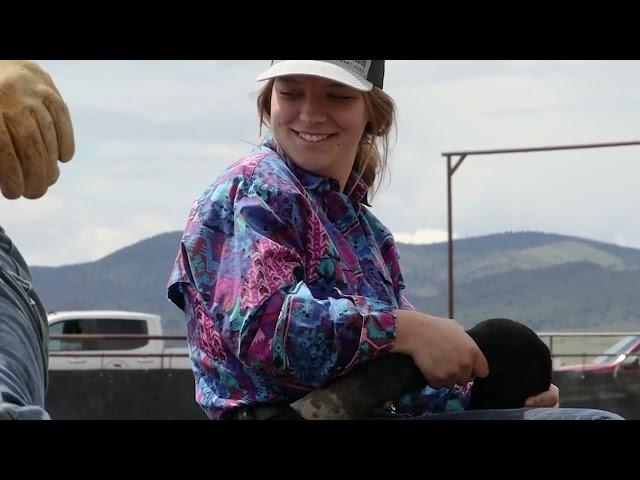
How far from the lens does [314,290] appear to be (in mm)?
2098

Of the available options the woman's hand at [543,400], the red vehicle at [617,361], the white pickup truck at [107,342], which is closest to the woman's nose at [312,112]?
the woman's hand at [543,400]

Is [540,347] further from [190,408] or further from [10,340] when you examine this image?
[190,408]

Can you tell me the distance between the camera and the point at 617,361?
50.9ft

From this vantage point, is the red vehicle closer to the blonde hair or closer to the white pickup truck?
the white pickup truck

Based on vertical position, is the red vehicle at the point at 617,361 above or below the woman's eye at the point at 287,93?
below

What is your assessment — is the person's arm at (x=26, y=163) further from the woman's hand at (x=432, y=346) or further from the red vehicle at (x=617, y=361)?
the red vehicle at (x=617, y=361)

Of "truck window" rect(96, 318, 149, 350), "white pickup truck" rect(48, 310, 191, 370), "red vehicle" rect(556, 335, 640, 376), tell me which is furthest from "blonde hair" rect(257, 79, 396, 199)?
"truck window" rect(96, 318, 149, 350)

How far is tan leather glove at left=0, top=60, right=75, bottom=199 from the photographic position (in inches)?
61.0

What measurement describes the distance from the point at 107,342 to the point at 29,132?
61.3ft

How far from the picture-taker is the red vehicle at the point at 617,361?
14.8 metres

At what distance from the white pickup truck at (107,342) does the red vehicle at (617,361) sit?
441cm

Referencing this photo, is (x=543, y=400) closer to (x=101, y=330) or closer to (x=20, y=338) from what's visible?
(x=20, y=338)

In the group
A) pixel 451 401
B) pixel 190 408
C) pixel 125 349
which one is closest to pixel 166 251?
pixel 125 349
